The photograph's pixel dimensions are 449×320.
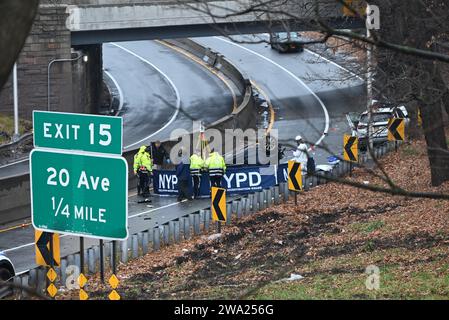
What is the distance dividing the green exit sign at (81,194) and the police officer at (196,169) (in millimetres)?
15098

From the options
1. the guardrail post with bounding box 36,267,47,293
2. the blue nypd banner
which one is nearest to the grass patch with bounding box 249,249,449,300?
the guardrail post with bounding box 36,267,47,293

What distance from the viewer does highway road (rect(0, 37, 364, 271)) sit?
31986 mm

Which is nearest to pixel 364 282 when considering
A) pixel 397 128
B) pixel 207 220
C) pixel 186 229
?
Answer: pixel 186 229

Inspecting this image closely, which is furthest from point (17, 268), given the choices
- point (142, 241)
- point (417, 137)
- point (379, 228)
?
point (417, 137)

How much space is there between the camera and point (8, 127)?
39.6m

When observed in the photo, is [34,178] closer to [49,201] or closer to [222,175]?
[49,201]

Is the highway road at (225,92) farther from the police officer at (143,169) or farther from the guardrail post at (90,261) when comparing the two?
the guardrail post at (90,261)

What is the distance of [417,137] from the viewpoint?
3338 cm

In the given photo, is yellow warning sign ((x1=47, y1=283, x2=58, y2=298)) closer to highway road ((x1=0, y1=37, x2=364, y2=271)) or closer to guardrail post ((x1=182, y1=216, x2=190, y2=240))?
guardrail post ((x1=182, y1=216, x2=190, y2=240))

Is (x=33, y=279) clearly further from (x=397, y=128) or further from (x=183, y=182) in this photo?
(x=397, y=128)

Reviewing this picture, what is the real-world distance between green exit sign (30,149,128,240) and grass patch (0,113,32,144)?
1039 inches

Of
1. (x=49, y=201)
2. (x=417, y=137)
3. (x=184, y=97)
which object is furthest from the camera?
(x=184, y=97)

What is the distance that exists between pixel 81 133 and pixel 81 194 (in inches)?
32.8
